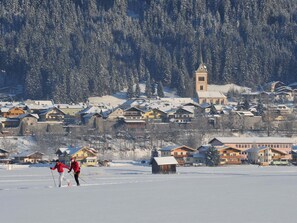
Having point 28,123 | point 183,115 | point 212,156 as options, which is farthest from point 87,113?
point 212,156

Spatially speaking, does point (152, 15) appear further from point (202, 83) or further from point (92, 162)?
point (92, 162)

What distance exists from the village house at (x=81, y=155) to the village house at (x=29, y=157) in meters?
1.36

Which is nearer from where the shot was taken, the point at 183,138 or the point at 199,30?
the point at 183,138

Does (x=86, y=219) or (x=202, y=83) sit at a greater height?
Result: (x=202, y=83)

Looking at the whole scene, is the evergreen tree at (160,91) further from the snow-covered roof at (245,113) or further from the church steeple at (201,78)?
the snow-covered roof at (245,113)

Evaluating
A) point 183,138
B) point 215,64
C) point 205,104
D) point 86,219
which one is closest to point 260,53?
point 215,64

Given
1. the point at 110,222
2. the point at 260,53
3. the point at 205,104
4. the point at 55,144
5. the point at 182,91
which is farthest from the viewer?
the point at 260,53

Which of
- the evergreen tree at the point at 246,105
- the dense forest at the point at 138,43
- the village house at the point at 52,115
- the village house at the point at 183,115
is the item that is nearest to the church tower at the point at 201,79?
the dense forest at the point at 138,43

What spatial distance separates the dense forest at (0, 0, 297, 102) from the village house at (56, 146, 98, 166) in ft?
112

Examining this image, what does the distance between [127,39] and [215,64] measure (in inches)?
525

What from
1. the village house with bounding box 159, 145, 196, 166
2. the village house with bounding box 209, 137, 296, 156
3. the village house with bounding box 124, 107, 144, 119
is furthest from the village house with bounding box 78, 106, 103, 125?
the village house with bounding box 159, 145, 196, 166

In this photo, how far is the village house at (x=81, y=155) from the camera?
58.4m

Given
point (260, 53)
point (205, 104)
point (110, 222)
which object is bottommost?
point (110, 222)

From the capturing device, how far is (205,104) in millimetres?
90000
